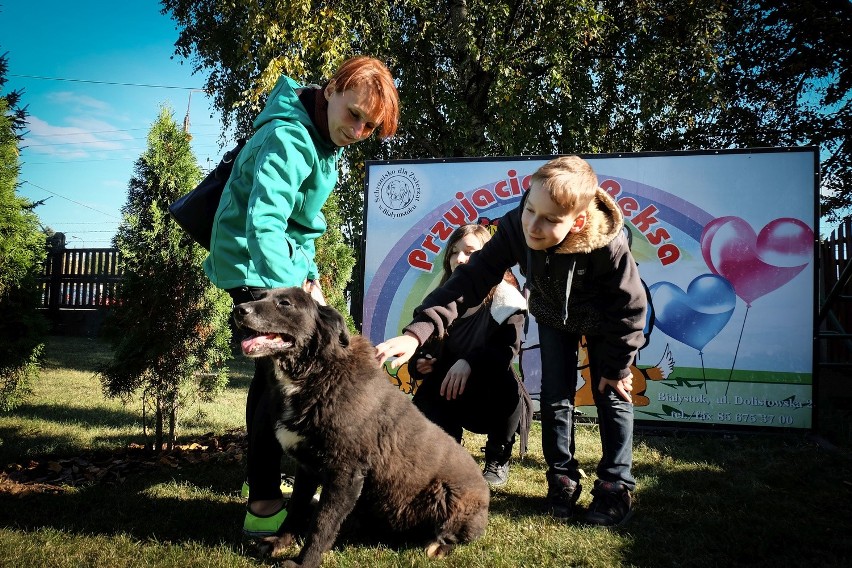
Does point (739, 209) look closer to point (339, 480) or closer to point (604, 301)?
point (604, 301)

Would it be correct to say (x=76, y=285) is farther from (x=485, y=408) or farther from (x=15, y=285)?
(x=485, y=408)

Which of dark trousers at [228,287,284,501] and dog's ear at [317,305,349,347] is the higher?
dog's ear at [317,305,349,347]

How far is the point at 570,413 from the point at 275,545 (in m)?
1.81

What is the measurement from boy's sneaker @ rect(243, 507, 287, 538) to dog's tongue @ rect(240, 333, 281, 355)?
932 millimetres

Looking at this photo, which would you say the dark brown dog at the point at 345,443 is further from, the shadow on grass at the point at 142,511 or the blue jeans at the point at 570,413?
the blue jeans at the point at 570,413

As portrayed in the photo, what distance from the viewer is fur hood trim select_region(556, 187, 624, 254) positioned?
2.80 m

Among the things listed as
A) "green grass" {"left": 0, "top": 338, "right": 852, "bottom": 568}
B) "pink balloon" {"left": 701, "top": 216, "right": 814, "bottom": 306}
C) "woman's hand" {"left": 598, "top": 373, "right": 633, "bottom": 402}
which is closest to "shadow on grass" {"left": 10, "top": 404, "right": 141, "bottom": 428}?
"green grass" {"left": 0, "top": 338, "right": 852, "bottom": 568}

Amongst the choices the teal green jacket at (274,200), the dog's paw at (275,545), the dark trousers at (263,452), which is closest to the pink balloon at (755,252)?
the teal green jacket at (274,200)

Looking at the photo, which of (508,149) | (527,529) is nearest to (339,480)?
(527,529)

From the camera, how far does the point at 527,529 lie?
283cm

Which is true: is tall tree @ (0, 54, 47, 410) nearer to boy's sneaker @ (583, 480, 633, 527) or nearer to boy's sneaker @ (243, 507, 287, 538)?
boy's sneaker @ (243, 507, 287, 538)

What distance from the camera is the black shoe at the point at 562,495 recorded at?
10.2 ft

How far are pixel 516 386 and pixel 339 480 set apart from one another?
6.04 feet

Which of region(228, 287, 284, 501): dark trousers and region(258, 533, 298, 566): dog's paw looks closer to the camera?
region(258, 533, 298, 566): dog's paw
